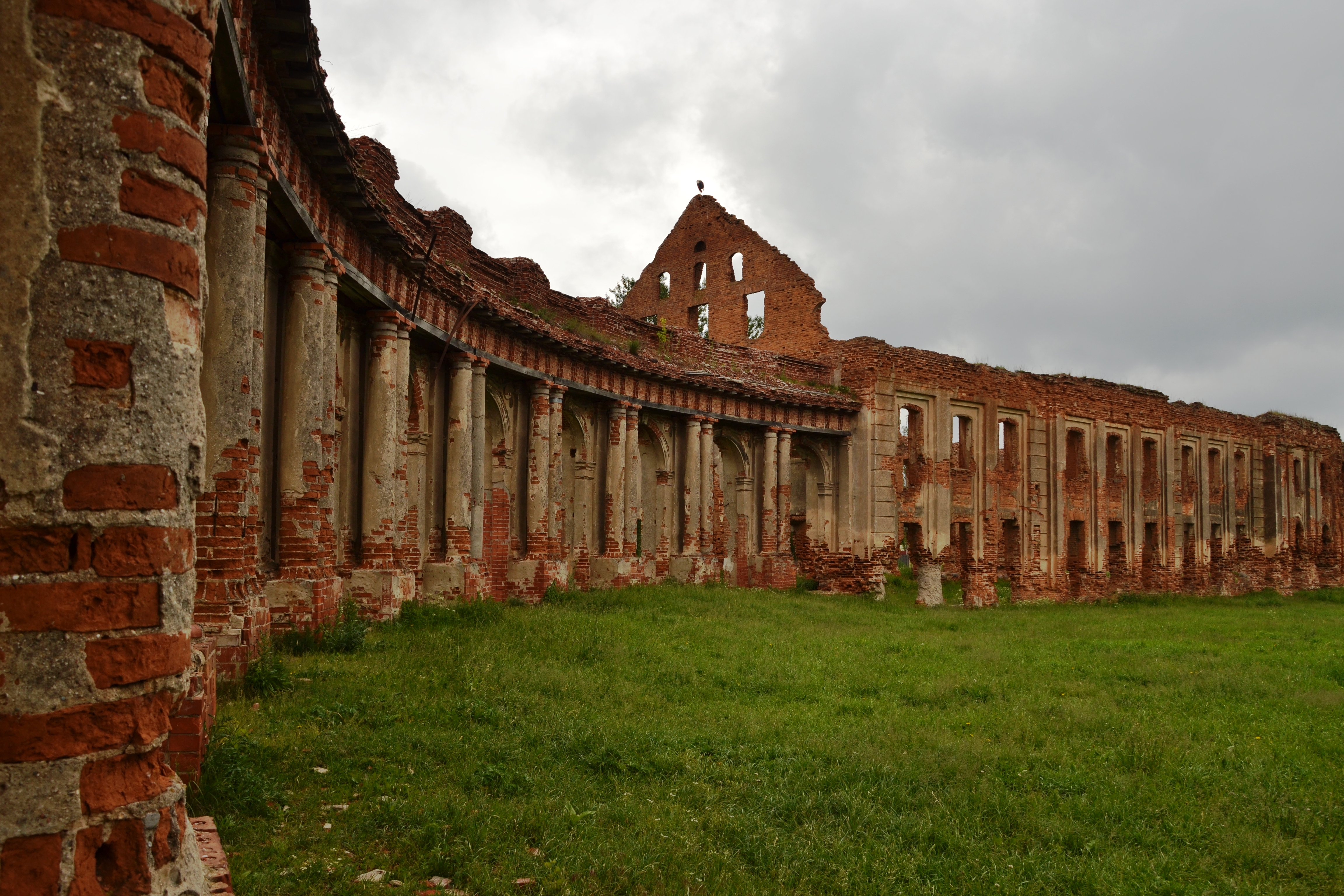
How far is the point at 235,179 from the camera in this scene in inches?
306

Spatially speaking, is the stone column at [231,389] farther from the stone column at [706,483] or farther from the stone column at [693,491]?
the stone column at [706,483]

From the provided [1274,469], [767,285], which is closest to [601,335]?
[767,285]

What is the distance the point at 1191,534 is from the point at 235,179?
3359 centimetres

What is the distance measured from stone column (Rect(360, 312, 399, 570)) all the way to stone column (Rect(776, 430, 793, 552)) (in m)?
13.2

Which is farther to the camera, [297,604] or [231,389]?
[297,604]

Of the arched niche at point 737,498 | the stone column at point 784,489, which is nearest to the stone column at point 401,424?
the arched niche at point 737,498

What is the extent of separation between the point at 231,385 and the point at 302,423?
2.35 metres

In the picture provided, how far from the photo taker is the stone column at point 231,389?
762 cm

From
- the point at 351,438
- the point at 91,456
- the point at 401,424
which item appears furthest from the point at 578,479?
the point at 91,456

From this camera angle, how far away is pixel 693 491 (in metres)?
22.6

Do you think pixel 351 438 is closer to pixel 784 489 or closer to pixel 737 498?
pixel 737 498

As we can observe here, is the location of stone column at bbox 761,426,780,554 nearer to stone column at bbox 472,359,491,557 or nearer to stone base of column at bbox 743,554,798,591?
stone base of column at bbox 743,554,798,591

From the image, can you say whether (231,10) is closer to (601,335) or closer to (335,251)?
(335,251)

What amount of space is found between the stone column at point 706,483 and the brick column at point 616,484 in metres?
2.76
